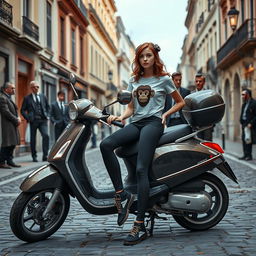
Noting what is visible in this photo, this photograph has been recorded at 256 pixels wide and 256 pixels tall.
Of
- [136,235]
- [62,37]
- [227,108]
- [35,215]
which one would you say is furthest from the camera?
[227,108]

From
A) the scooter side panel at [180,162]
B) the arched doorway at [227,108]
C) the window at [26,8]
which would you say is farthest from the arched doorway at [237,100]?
the scooter side panel at [180,162]

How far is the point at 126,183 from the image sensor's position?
4.57 metres

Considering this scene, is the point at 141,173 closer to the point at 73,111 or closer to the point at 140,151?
the point at 140,151

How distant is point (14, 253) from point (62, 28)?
855 inches

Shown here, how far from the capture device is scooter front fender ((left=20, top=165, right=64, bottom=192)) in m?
4.19

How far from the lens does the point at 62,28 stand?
24781 mm

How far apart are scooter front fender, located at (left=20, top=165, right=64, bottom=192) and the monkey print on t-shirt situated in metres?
0.93

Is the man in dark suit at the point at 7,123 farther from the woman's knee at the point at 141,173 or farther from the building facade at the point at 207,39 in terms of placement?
the building facade at the point at 207,39

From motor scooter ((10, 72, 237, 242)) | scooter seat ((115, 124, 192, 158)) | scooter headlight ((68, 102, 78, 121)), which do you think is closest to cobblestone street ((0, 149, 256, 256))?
motor scooter ((10, 72, 237, 242))

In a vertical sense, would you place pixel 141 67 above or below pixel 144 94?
above

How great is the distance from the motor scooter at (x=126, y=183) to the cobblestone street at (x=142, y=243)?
152mm

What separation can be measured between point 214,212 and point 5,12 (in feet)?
39.8

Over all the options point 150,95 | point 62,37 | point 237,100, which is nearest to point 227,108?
point 237,100

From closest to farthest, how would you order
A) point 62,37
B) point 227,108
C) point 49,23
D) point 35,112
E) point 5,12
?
point 35,112 < point 5,12 < point 49,23 < point 62,37 < point 227,108
